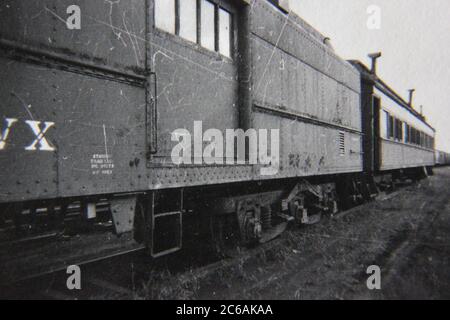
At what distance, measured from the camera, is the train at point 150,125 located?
266cm

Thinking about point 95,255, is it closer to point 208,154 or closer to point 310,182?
point 208,154

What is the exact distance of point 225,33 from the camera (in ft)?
15.8

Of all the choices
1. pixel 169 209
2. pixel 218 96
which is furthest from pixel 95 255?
pixel 218 96

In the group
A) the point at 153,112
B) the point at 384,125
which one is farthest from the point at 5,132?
the point at 384,125

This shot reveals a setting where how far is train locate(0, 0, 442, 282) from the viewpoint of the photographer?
2658 millimetres

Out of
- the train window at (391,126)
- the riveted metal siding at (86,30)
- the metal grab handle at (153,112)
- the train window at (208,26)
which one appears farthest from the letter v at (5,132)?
the train window at (391,126)

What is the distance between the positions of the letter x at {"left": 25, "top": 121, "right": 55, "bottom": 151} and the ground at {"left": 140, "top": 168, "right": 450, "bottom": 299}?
1759 millimetres

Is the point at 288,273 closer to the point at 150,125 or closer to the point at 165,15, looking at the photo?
the point at 150,125

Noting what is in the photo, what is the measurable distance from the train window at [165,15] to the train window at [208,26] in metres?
0.49

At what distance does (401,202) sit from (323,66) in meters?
5.96

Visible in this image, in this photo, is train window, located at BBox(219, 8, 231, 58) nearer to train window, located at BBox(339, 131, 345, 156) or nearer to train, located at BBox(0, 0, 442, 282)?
train, located at BBox(0, 0, 442, 282)

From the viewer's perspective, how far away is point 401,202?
1129 cm

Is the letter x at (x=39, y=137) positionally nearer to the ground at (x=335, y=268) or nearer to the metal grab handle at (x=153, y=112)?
the metal grab handle at (x=153, y=112)

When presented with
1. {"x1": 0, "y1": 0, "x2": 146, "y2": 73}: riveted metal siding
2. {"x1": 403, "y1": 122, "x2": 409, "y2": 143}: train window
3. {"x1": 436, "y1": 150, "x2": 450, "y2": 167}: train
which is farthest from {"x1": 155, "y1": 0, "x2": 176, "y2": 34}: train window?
{"x1": 436, "y1": 150, "x2": 450, "y2": 167}: train
